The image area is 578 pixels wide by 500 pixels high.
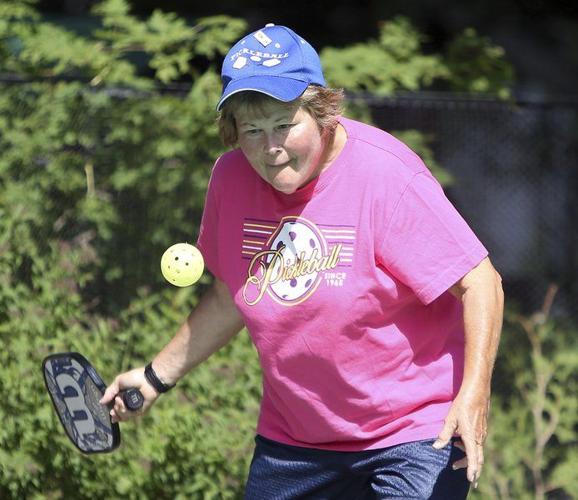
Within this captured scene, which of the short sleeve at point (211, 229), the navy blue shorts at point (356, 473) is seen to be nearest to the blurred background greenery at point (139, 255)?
the navy blue shorts at point (356, 473)

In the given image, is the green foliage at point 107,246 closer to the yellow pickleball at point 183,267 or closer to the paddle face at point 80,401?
the paddle face at point 80,401

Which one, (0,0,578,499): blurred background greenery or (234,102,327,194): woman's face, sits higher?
(234,102,327,194): woman's face

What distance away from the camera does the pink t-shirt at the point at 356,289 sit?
2760 millimetres

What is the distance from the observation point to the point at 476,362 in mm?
2695

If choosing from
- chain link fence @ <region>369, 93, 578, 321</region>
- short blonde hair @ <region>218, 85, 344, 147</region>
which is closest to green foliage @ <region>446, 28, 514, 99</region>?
chain link fence @ <region>369, 93, 578, 321</region>

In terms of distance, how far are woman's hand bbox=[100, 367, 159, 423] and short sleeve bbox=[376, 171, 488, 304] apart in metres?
0.89

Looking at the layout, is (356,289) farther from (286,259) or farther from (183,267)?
(183,267)

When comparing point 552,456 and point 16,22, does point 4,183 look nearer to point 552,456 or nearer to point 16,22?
point 16,22

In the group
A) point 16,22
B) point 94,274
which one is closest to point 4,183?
point 94,274

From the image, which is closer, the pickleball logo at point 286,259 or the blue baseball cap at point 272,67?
the blue baseball cap at point 272,67

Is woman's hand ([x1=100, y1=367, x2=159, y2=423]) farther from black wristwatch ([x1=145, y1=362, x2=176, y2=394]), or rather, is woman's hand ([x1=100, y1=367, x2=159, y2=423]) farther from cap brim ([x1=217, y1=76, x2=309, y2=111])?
cap brim ([x1=217, y1=76, x2=309, y2=111])

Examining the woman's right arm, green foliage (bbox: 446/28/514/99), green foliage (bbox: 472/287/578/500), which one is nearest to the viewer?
Answer: the woman's right arm

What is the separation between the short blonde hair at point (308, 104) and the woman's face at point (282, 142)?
10mm

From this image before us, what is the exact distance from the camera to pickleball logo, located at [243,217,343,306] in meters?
2.84
